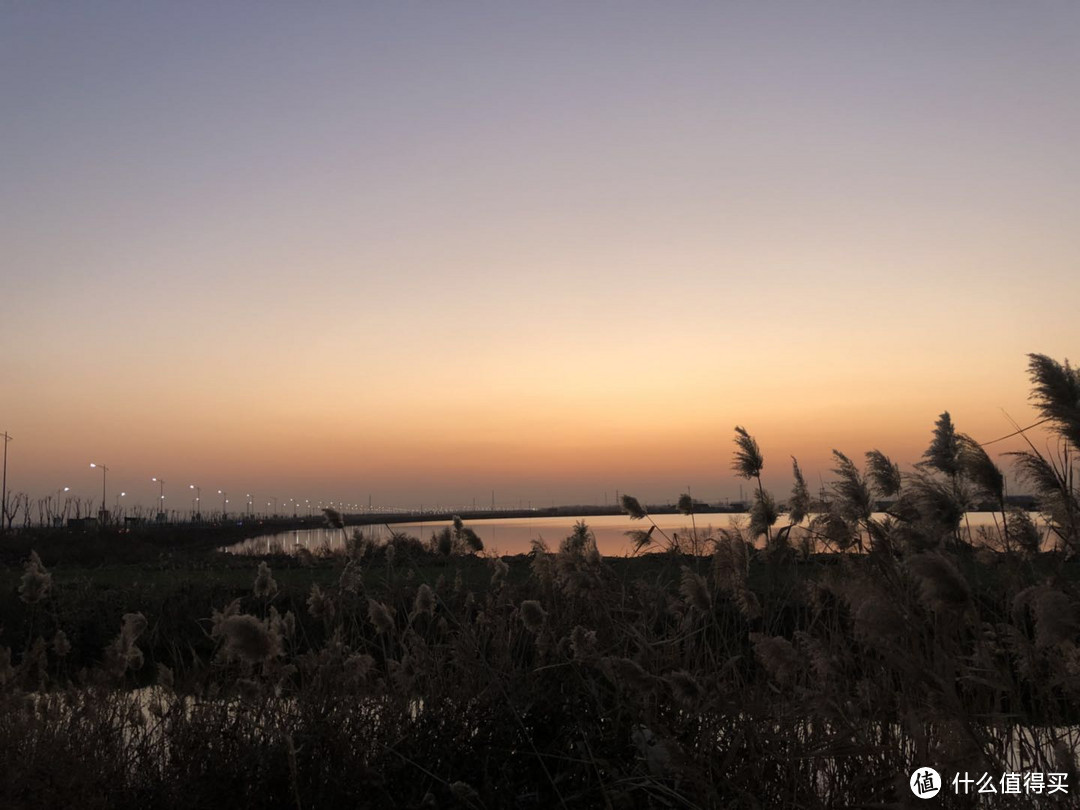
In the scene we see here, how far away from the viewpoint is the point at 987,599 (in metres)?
5.64

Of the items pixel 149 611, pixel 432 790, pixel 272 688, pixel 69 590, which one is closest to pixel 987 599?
pixel 432 790

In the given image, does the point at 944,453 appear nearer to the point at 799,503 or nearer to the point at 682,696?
the point at 799,503

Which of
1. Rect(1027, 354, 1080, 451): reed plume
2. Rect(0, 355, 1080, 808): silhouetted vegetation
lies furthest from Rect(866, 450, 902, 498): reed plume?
Rect(1027, 354, 1080, 451): reed plume

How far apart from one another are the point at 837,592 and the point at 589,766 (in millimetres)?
1719

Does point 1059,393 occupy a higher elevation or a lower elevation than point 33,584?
higher

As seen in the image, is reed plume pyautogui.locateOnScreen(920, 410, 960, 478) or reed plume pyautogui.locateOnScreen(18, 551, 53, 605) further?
reed plume pyautogui.locateOnScreen(18, 551, 53, 605)

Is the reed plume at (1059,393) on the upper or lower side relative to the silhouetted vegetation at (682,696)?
upper

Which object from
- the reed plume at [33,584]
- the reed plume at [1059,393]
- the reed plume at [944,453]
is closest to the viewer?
the reed plume at [1059,393]

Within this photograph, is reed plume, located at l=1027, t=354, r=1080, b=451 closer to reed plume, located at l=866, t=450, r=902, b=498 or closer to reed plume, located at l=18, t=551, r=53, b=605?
reed plume, located at l=866, t=450, r=902, b=498

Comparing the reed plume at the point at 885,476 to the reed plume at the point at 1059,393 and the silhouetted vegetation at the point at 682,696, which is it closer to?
the silhouetted vegetation at the point at 682,696

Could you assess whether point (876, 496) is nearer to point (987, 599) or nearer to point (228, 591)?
point (987, 599)

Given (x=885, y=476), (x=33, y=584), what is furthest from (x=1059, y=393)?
(x=33, y=584)

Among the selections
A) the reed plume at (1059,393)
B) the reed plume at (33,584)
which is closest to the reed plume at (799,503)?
the reed plume at (1059,393)

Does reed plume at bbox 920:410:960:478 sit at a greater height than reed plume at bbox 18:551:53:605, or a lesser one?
greater
